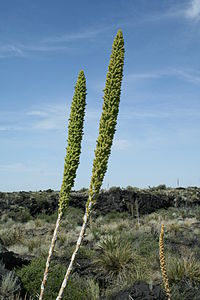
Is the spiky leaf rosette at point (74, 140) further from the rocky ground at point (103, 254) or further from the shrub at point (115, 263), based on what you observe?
the shrub at point (115, 263)

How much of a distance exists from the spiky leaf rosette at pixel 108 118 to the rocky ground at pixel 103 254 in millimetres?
1568

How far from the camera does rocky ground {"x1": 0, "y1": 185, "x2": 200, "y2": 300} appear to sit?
7543 millimetres

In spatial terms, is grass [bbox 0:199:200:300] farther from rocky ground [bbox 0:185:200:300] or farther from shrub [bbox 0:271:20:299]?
shrub [bbox 0:271:20:299]

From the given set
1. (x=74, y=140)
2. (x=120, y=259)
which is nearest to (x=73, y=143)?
(x=74, y=140)

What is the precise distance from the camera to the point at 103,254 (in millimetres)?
11695

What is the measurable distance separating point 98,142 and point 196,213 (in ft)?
85.3

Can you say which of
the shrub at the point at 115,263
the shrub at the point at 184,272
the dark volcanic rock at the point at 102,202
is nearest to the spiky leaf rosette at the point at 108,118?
the shrub at the point at 184,272

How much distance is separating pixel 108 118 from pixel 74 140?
46 cm

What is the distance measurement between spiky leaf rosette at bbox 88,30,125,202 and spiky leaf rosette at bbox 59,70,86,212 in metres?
0.35

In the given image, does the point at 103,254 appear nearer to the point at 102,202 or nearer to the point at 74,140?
the point at 74,140

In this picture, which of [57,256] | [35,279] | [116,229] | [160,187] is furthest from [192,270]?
[160,187]

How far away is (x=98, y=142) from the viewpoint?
258 centimetres

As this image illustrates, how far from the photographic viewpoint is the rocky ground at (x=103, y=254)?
7543mm

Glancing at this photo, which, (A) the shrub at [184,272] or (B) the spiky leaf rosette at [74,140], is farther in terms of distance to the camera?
(A) the shrub at [184,272]
